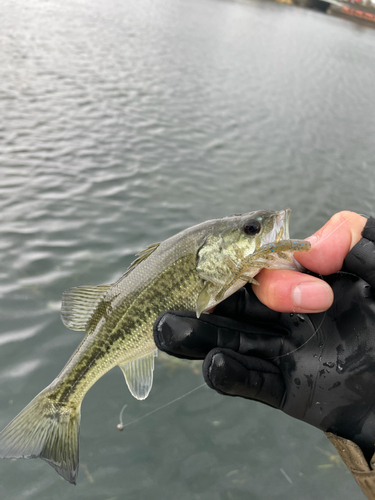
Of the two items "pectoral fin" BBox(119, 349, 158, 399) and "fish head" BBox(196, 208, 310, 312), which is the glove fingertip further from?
"pectoral fin" BBox(119, 349, 158, 399)

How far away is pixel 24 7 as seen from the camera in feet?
71.9

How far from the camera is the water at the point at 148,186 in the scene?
3.65m

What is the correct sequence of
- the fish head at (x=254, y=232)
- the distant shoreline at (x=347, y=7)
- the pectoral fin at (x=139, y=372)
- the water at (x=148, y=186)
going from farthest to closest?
1. the distant shoreline at (x=347, y=7)
2. the water at (x=148, y=186)
3. the pectoral fin at (x=139, y=372)
4. the fish head at (x=254, y=232)

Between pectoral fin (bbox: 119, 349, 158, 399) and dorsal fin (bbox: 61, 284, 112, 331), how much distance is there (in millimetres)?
497

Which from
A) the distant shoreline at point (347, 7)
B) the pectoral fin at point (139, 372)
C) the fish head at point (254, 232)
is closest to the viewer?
the fish head at point (254, 232)

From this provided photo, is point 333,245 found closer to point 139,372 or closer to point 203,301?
point 203,301

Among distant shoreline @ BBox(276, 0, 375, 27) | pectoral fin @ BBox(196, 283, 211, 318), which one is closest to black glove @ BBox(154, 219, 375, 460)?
pectoral fin @ BBox(196, 283, 211, 318)

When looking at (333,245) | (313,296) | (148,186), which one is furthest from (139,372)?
(148,186)

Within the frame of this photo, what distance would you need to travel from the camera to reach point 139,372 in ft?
10.0

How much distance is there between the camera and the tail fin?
267 centimetres

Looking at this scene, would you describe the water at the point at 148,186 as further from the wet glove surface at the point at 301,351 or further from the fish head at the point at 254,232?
the fish head at the point at 254,232

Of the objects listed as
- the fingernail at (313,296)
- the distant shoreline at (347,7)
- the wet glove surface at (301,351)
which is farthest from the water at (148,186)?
the distant shoreline at (347,7)

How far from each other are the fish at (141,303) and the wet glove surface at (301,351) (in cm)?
22

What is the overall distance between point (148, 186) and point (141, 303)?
5.95 metres
